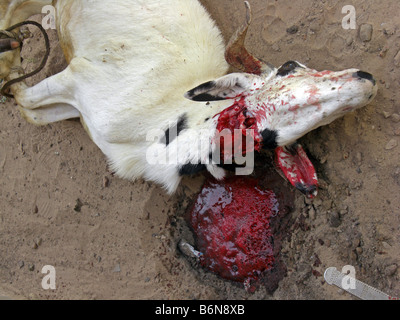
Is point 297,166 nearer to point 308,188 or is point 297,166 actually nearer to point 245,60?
point 308,188

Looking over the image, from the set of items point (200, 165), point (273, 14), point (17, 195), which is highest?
point (273, 14)

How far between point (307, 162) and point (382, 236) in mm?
767

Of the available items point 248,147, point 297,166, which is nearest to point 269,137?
point 248,147

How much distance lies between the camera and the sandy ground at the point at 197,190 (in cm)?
261

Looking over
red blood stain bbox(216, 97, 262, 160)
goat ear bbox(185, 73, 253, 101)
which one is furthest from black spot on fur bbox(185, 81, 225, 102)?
red blood stain bbox(216, 97, 262, 160)

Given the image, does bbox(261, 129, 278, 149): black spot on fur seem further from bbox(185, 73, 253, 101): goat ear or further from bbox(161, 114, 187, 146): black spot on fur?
bbox(161, 114, 187, 146): black spot on fur

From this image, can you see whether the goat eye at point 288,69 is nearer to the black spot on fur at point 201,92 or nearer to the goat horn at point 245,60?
the goat horn at point 245,60

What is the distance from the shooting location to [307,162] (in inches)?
95.3

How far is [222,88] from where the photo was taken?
7.71 feet

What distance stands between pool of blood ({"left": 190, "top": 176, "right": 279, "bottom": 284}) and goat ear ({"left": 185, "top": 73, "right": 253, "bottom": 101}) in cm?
85

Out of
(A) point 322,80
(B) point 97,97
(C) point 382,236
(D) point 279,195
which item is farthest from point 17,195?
(C) point 382,236

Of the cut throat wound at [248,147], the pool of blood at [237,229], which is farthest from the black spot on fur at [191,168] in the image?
the pool of blood at [237,229]

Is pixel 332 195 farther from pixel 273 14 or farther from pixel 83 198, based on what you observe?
pixel 83 198

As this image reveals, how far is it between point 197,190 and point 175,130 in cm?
82
